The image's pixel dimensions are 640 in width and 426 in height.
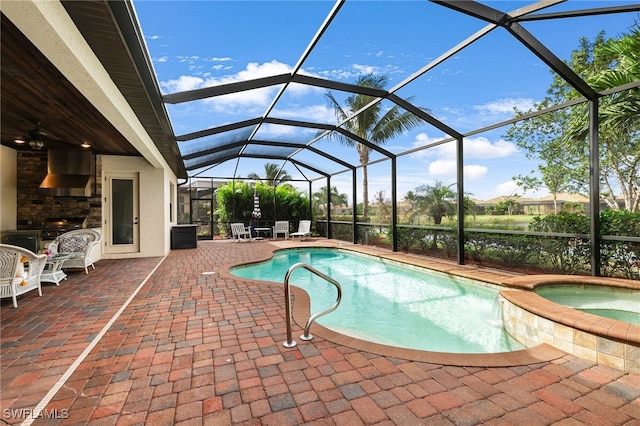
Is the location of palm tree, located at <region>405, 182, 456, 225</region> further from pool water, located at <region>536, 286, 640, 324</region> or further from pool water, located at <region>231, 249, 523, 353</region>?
pool water, located at <region>536, 286, 640, 324</region>

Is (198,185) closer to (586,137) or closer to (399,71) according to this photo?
(399,71)

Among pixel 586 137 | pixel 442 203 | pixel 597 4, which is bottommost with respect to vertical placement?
pixel 442 203

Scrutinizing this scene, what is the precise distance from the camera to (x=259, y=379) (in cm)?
218

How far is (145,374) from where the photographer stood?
7.37 feet

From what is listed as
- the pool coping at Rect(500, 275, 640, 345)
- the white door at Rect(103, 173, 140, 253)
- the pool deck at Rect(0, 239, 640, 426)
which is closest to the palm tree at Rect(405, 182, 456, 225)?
the pool coping at Rect(500, 275, 640, 345)

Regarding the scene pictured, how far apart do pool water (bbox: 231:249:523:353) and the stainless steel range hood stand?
3.75 meters

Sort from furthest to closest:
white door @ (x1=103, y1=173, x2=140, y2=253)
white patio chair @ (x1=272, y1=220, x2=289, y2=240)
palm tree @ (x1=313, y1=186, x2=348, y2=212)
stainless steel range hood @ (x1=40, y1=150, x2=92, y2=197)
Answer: white patio chair @ (x1=272, y1=220, x2=289, y2=240)
palm tree @ (x1=313, y1=186, x2=348, y2=212)
white door @ (x1=103, y1=173, x2=140, y2=253)
stainless steel range hood @ (x1=40, y1=150, x2=92, y2=197)

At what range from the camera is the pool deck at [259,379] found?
1.79 meters

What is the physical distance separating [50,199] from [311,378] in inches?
309

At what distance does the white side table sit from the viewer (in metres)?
4.75

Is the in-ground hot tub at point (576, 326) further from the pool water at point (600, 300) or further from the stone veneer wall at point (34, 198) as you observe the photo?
the stone veneer wall at point (34, 198)

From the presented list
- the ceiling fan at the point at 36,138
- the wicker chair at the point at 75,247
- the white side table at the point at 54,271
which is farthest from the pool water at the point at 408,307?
the ceiling fan at the point at 36,138

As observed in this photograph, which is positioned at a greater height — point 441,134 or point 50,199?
point 441,134

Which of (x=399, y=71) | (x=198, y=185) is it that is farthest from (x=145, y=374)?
(x=198, y=185)
